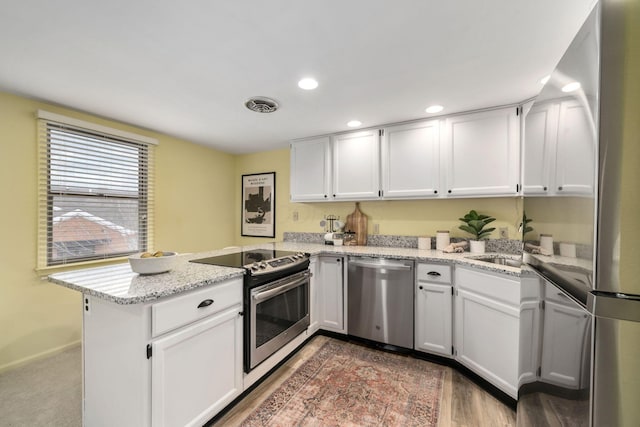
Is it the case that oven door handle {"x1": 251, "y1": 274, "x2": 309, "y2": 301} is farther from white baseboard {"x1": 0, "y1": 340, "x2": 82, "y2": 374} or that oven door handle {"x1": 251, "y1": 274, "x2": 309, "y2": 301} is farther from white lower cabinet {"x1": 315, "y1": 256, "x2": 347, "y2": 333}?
white baseboard {"x1": 0, "y1": 340, "x2": 82, "y2": 374}

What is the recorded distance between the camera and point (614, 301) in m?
0.53

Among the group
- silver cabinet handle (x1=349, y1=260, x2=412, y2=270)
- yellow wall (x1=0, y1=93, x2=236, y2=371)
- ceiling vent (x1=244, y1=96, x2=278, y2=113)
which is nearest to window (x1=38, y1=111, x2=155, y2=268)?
yellow wall (x1=0, y1=93, x2=236, y2=371)

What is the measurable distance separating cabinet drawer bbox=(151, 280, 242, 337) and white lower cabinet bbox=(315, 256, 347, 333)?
1.19 meters

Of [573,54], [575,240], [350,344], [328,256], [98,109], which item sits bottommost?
[350,344]

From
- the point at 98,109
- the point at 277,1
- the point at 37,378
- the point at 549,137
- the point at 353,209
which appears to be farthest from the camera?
the point at 353,209

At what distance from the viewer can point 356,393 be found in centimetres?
192

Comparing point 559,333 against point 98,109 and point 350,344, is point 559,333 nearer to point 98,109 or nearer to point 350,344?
point 350,344

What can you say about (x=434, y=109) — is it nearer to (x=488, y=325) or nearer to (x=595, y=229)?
(x=488, y=325)

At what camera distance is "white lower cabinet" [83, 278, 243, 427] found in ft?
4.17

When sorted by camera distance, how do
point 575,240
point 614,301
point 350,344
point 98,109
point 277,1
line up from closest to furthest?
point 614,301
point 575,240
point 277,1
point 98,109
point 350,344

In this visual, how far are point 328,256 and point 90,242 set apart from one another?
240 centimetres

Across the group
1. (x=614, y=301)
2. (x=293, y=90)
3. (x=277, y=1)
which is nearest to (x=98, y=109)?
(x=293, y=90)

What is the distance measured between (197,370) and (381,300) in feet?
5.41

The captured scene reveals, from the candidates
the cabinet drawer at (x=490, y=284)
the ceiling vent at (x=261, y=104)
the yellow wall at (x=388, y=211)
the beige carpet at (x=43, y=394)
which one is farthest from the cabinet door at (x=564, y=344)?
the beige carpet at (x=43, y=394)
